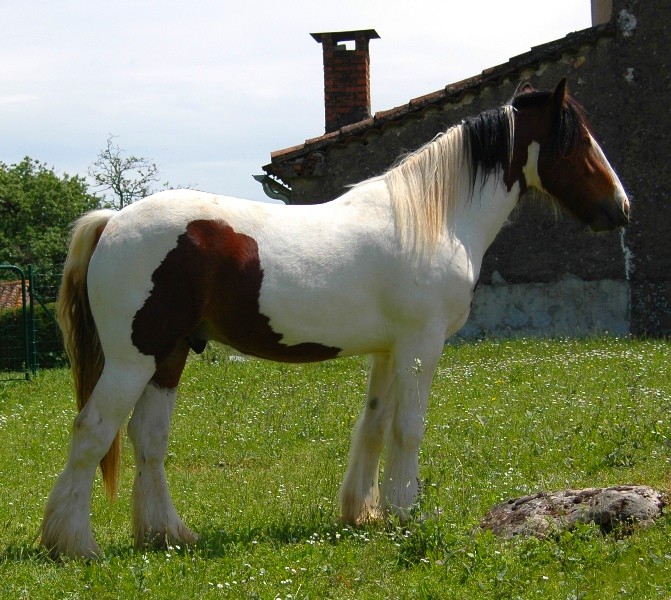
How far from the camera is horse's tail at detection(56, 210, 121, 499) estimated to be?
548cm

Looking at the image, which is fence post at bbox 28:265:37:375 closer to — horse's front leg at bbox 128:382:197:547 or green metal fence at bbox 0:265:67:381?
green metal fence at bbox 0:265:67:381

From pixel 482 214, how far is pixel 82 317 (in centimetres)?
245

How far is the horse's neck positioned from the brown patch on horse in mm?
1161

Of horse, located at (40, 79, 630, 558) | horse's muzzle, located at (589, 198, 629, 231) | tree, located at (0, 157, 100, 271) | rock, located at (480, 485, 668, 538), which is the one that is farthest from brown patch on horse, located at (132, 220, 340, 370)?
tree, located at (0, 157, 100, 271)

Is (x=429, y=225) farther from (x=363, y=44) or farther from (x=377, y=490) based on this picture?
(x=363, y=44)

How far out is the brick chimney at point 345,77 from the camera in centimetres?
1916

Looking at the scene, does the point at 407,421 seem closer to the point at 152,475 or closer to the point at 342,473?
the point at 152,475

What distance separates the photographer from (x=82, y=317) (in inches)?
219

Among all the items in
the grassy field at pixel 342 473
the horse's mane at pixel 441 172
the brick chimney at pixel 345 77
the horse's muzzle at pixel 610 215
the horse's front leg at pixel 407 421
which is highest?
the brick chimney at pixel 345 77

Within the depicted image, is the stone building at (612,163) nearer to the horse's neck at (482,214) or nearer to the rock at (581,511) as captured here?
the horse's neck at (482,214)

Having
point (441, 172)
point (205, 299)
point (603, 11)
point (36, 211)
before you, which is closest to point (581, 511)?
point (441, 172)

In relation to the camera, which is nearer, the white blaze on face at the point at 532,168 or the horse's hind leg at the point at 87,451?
the horse's hind leg at the point at 87,451

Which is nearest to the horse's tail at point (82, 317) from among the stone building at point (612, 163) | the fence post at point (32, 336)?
the stone building at point (612, 163)

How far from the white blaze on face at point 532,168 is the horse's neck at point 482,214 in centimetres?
→ 12
